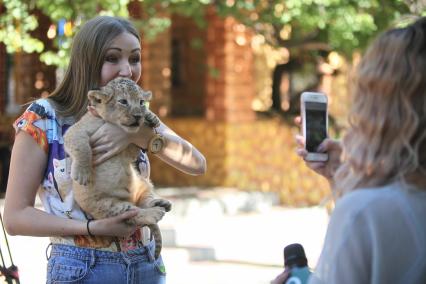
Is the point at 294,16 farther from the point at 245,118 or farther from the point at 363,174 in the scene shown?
the point at 363,174

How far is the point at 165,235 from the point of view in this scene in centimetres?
1010

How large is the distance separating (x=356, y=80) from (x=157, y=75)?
39.7 feet

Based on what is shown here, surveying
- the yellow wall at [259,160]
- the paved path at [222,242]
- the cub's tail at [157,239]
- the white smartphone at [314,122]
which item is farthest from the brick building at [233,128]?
the white smartphone at [314,122]

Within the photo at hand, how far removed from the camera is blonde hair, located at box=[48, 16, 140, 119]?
9.76 ft

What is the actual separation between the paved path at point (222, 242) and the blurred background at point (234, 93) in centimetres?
2

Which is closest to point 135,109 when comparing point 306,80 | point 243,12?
point 243,12

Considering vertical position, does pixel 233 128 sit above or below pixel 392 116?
below

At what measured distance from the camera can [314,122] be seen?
2.64 m

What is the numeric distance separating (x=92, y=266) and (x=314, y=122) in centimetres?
98

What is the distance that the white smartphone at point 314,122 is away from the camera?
8.50 ft

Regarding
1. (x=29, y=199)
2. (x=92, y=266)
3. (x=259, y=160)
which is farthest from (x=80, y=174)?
(x=259, y=160)

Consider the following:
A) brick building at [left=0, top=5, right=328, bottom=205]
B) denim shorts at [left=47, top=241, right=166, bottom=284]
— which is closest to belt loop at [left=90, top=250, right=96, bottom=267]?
denim shorts at [left=47, top=241, right=166, bottom=284]

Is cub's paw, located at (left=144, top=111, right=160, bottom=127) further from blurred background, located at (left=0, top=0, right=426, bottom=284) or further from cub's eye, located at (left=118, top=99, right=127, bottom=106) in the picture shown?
blurred background, located at (left=0, top=0, right=426, bottom=284)

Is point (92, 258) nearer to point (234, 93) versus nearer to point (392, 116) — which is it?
point (392, 116)
